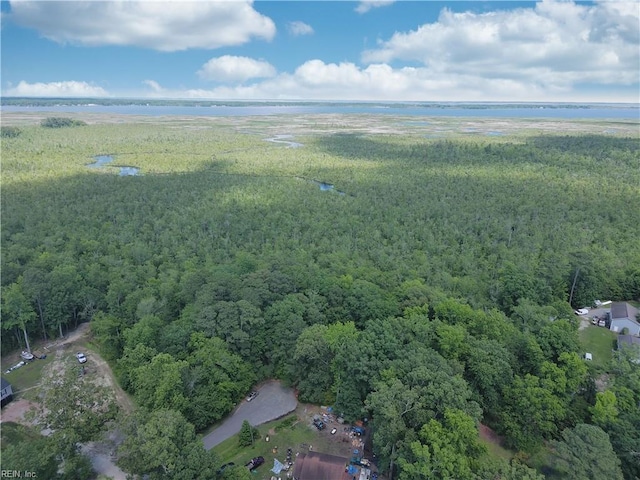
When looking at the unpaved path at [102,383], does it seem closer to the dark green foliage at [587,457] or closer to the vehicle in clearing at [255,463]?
the vehicle in clearing at [255,463]

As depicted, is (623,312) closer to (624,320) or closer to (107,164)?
(624,320)

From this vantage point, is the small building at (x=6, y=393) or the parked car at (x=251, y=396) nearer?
the small building at (x=6, y=393)

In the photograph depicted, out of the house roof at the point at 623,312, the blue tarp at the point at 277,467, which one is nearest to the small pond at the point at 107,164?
the blue tarp at the point at 277,467

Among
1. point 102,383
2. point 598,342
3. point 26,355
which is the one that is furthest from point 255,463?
point 598,342

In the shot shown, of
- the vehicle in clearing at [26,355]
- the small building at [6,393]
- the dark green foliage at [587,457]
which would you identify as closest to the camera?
the dark green foliage at [587,457]

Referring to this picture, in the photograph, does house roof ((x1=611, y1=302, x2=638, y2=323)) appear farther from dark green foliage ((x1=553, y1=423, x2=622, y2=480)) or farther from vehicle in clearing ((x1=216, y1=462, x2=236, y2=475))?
vehicle in clearing ((x1=216, y1=462, x2=236, y2=475))

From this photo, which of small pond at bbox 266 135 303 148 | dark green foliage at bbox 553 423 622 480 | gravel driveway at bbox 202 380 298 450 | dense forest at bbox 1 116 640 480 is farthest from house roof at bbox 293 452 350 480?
small pond at bbox 266 135 303 148

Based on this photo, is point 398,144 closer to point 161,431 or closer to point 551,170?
point 551,170
